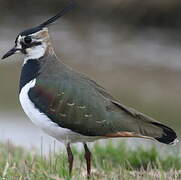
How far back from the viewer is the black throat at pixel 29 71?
249 inches

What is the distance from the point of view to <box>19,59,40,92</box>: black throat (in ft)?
20.7

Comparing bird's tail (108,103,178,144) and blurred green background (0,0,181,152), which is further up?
blurred green background (0,0,181,152)

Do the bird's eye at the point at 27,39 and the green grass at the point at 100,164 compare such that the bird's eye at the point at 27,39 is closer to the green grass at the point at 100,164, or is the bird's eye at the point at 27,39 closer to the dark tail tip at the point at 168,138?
the green grass at the point at 100,164

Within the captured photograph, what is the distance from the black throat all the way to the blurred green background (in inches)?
239

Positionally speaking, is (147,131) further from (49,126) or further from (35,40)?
(35,40)

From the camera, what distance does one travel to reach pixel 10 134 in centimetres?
1083

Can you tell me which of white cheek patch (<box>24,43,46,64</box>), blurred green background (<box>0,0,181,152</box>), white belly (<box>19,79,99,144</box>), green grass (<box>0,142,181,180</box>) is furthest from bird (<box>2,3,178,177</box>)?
blurred green background (<box>0,0,181,152</box>)

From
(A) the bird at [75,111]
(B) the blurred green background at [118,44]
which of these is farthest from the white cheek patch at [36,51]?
(B) the blurred green background at [118,44]

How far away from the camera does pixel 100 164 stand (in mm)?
7562

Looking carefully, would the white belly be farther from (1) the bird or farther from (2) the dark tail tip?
(2) the dark tail tip

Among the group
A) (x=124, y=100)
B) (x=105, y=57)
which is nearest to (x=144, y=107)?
(x=124, y=100)

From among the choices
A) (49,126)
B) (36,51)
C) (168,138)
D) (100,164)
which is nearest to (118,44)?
(100,164)

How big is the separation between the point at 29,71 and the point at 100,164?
5.21ft

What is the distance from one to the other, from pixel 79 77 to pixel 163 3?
10613 millimetres
